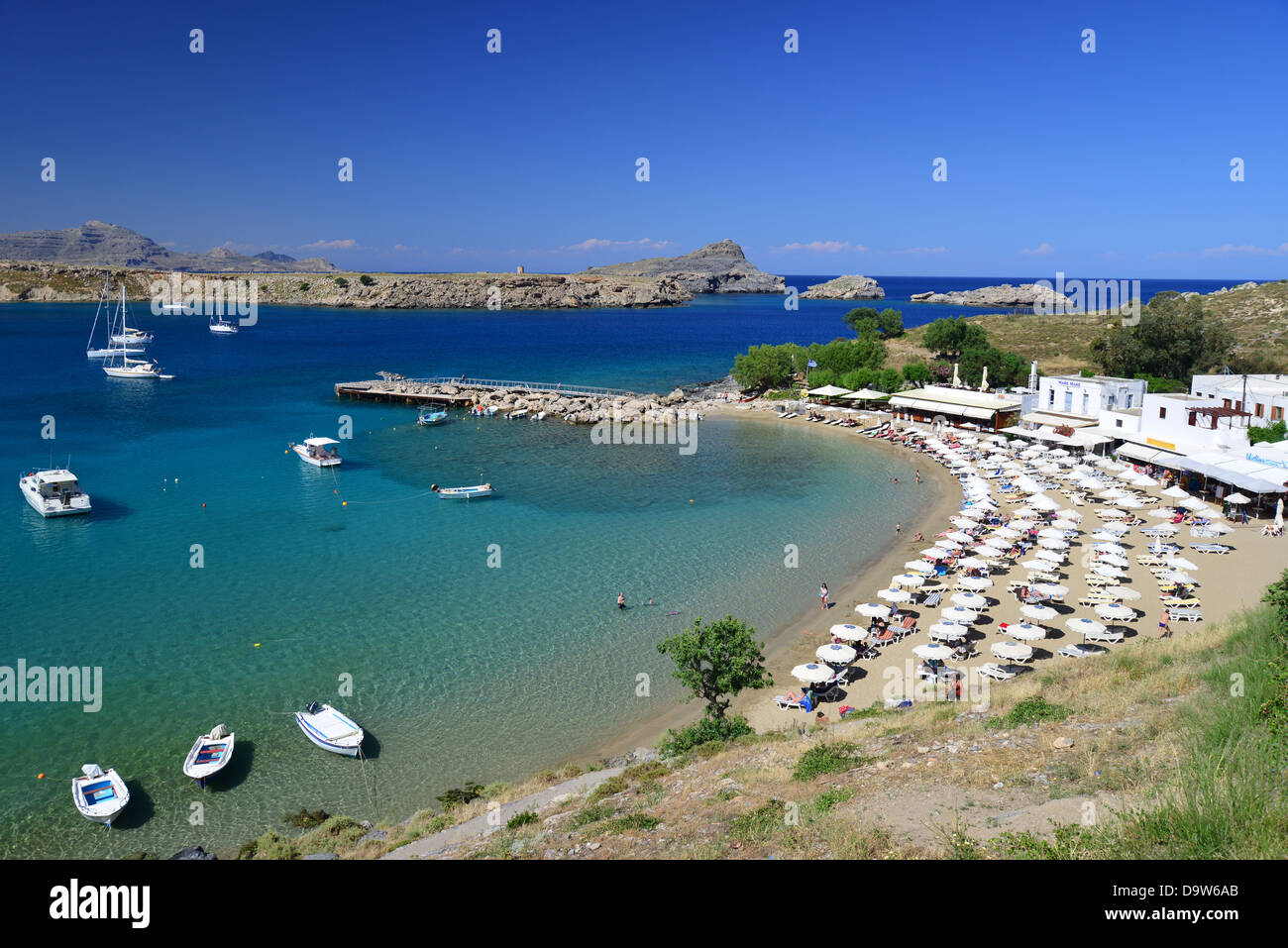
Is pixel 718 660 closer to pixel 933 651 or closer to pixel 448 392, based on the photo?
pixel 933 651

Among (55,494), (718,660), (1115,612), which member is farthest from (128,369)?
(1115,612)

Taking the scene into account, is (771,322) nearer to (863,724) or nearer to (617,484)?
(617,484)

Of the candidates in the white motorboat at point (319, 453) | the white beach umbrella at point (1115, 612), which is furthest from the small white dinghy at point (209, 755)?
the white motorboat at point (319, 453)

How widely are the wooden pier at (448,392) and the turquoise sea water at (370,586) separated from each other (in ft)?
20.9

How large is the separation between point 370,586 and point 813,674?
1805cm

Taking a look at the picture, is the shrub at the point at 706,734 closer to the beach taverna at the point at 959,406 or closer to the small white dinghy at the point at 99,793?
the small white dinghy at the point at 99,793

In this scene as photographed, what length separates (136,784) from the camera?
59.8ft

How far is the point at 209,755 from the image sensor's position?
740 inches

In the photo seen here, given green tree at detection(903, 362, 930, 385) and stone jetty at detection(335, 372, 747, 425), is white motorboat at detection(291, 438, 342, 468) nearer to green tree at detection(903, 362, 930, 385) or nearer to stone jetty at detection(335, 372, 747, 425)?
stone jetty at detection(335, 372, 747, 425)

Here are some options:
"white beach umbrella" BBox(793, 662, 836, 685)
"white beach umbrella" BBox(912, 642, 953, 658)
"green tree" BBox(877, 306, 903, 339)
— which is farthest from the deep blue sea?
"green tree" BBox(877, 306, 903, 339)

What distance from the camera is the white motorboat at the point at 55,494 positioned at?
37812mm

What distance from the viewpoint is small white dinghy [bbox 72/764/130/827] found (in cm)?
1680
